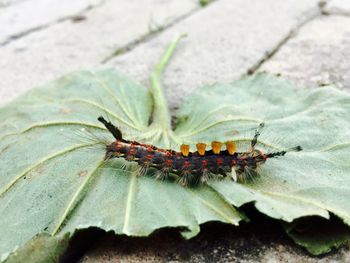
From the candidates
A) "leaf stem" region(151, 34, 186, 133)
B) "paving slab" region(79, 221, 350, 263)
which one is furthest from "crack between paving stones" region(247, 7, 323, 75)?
"paving slab" region(79, 221, 350, 263)

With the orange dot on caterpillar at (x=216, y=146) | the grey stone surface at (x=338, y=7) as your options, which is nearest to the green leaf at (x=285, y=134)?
the orange dot on caterpillar at (x=216, y=146)

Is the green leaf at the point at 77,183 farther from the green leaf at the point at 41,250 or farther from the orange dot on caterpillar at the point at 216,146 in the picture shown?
the orange dot on caterpillar at the point at 216,146

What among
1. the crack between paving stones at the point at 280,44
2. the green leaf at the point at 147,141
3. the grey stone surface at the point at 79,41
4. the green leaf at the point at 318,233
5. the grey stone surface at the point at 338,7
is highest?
the green leaf at the point at 147,141

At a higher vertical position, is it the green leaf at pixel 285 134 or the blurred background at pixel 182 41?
the green leaf at pixel 285 134

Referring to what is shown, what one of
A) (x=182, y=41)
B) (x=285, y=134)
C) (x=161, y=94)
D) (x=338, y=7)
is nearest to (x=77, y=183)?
(x=285, y=134)

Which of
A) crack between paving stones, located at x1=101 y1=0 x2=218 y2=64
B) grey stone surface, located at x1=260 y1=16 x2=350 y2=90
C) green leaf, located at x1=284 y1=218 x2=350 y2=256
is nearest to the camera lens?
green leaf, located at x1=284 y1=218 x2=350 y2=256

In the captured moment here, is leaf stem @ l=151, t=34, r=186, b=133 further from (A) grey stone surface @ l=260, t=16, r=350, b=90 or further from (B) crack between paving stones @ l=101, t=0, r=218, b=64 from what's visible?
(A) grey stone surface @ l=260, t=16, r=350, b=90
